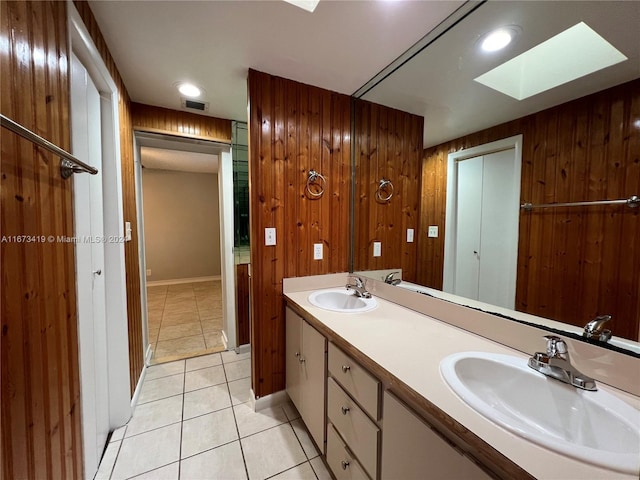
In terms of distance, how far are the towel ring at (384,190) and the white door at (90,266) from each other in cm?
173

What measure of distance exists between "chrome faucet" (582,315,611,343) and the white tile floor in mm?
1369

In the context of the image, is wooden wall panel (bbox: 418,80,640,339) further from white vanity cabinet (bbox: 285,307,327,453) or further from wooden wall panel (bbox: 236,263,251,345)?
wooden wall panel (bbox: 236,263,251,345)

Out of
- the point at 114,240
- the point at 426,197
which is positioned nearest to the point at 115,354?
the point at 114,240

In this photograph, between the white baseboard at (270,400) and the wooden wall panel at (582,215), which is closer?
the wooden wall panel at (582,215)

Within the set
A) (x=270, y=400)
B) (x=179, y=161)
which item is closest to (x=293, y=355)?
(x=270, y=400)

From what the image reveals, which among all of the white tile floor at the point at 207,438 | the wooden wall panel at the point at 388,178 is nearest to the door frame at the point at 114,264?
the white tile floor at the point at 207,438

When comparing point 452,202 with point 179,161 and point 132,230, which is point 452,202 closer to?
point 132,230

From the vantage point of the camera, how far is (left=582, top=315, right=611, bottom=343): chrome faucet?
0.79 meters

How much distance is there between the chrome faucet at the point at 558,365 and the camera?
2.44 feet

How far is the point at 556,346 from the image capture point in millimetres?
815

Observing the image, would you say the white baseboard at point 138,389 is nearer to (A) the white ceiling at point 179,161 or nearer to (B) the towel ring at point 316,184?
(B) the towel ring at point 316,184

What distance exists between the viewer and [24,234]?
687mm

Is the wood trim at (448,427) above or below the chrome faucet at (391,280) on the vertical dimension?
below

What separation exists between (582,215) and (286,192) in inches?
59.2
